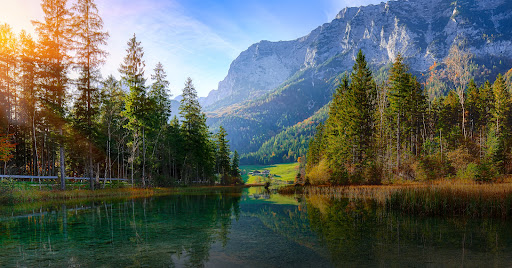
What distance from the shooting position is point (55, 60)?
1148 inches

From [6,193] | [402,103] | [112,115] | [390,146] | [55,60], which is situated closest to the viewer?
[6,193]

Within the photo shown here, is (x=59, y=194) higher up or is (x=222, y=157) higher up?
(x=222, y=157)

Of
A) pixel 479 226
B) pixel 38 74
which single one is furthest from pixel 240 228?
pixel 38 74

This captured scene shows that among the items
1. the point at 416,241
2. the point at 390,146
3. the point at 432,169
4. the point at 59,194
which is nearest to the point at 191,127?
the point at 59,194

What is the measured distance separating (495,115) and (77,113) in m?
78.6

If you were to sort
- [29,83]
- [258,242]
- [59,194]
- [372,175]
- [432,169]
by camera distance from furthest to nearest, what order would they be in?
[432,169], [372,175], [29,83], [59,194], [258,242]

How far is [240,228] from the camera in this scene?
43.2 feet

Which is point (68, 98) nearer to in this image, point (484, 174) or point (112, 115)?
point (112, 115)

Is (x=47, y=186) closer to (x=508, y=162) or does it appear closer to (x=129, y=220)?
(x=129, y=220)

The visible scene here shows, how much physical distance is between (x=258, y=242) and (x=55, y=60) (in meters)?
29.7

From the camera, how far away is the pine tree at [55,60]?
→ 2748 centimetres

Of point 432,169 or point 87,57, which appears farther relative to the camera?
point 432,169

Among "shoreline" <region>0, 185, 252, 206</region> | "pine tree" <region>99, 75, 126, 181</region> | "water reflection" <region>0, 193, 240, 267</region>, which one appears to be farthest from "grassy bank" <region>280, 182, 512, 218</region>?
"pine tree" <region>99, 75, 126, 181</region>

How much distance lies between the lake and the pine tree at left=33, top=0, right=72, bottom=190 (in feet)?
50.6
